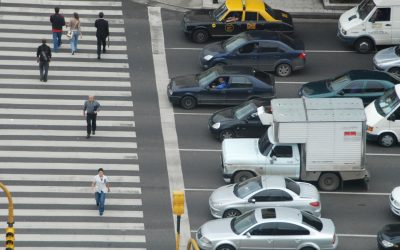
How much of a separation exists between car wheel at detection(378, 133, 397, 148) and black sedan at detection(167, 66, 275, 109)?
416 cm

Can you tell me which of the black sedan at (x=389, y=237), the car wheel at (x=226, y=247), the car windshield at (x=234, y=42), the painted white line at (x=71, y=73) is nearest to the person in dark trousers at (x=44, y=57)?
the painted white line at (x=71, y=73)

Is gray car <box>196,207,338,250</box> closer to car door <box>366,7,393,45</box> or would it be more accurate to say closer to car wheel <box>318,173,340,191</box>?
car wheel <box>318,173,340,191</box>

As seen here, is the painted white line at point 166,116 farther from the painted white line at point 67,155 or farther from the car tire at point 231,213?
the painted white line at point 67,155

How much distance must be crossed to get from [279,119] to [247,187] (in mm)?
2579

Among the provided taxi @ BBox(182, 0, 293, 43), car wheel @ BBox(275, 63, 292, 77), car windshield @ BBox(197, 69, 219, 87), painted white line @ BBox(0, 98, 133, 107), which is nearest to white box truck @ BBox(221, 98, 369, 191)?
car windshield @ BBox(197, 69, 219, 87)

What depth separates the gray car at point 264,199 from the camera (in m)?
36.6

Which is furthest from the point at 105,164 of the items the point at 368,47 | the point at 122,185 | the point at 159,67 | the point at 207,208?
the point at 368,47

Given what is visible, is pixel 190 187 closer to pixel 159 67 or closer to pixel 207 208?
pixel 207 208

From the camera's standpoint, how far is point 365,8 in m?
48.0

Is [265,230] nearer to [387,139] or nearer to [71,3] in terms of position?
[387,139]

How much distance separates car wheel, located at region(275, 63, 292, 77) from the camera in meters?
46.0

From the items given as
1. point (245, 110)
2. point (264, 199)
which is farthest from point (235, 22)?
point (264, 199)

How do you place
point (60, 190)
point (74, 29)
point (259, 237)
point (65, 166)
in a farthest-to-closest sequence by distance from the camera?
1. point (74, 29)
2. point (65, 166)
3. point (60, 190)
4. point (259, 237)

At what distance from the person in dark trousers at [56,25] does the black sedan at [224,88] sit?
19.0ft
